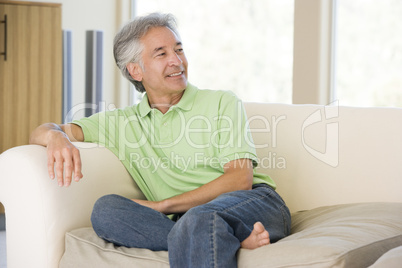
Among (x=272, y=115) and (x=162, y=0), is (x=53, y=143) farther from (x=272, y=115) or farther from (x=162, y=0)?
(x=162, y=0)

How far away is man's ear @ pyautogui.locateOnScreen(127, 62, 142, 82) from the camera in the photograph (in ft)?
8.25

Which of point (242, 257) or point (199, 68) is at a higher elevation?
point (199, 68)

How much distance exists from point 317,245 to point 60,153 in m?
0.99

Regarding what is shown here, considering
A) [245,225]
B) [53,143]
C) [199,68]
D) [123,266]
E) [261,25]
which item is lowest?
[123,266]

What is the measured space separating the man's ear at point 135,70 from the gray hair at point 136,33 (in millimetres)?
19

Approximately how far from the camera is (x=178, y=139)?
92.5 inches

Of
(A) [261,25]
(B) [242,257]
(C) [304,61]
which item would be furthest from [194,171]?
(A) [261,25]

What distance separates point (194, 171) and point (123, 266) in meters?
0.56

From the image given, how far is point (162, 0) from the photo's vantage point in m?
4.99

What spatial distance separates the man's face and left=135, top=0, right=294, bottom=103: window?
129cm

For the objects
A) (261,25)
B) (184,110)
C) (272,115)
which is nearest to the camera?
(184,110)

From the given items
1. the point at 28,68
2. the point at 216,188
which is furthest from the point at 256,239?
the point at 28,68

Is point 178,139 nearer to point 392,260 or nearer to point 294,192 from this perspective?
point 294,192

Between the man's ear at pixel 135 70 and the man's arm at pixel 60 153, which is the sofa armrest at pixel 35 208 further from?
the man's ear at pixel 135 70
